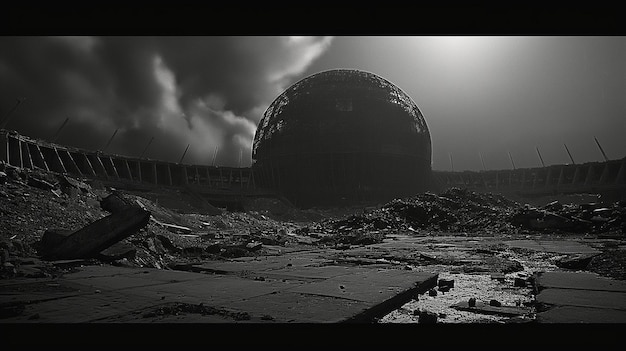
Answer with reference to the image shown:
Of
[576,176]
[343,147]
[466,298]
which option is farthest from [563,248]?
[576,176]

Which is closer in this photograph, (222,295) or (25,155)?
(222,295)

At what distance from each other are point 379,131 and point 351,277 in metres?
24.3

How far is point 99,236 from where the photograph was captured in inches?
156

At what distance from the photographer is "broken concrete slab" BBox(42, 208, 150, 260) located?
3.90 meters

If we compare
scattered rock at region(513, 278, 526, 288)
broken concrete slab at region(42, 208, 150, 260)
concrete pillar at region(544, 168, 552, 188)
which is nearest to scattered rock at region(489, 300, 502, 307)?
scattered rock at region(513, 278, 526, 288)

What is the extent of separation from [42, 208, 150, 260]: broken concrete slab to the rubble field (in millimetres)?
11

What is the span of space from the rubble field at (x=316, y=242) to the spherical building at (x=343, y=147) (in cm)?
1199

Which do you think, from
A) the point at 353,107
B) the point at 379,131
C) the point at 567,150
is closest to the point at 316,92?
the point at 353,107

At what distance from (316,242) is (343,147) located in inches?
728

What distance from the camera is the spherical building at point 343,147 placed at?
25.8 meters

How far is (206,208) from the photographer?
1898cm

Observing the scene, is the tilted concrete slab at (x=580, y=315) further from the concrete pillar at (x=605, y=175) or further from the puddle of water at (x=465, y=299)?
the concrete pillar at (x=605, y=175)

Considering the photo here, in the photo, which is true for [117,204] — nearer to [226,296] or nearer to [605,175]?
[226,296]
